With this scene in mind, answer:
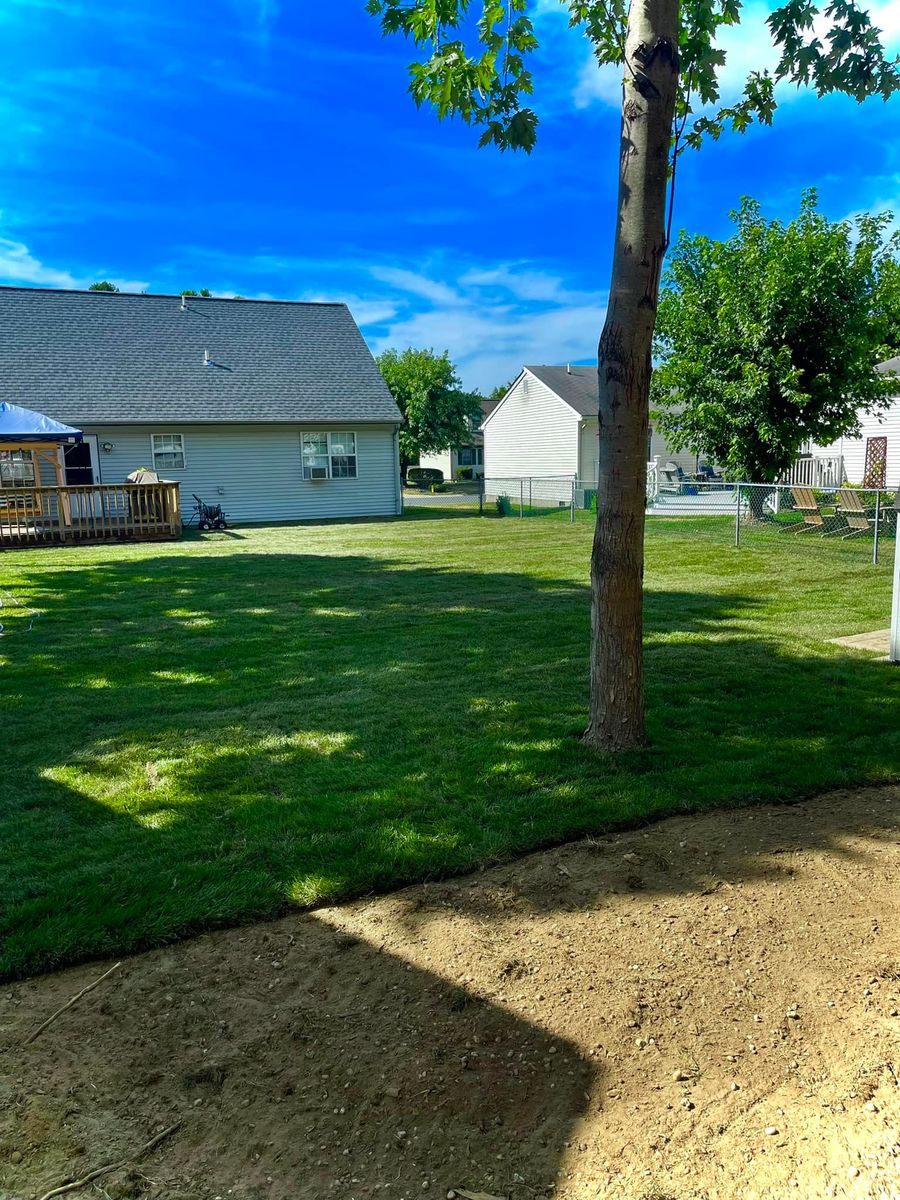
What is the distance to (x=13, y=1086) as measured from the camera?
2395mm

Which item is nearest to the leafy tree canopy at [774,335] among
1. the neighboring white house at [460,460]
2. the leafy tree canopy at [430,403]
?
the leafy tree canopy at [430,403]

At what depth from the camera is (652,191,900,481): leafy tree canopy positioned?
1714cm

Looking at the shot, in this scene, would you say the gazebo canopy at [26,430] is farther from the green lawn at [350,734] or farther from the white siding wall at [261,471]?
the white siding wall at [261,471]

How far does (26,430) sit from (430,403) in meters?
32.6

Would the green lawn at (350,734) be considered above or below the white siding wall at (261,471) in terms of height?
below

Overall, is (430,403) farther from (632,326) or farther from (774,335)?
(632,326)

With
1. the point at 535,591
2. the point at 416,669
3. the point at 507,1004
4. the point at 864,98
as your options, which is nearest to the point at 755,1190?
the point at 507,1004

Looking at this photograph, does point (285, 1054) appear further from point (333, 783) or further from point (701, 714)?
point (701, 714)

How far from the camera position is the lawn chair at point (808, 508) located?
53.8ft

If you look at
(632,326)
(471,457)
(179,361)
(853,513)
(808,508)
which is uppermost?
(179,361)

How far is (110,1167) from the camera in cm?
212

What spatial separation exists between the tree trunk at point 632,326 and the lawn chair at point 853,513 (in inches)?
510

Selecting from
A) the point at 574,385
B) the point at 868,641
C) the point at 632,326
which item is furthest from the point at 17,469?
the point at 574,385

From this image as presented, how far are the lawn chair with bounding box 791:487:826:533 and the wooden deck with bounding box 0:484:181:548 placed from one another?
41.5 ft
